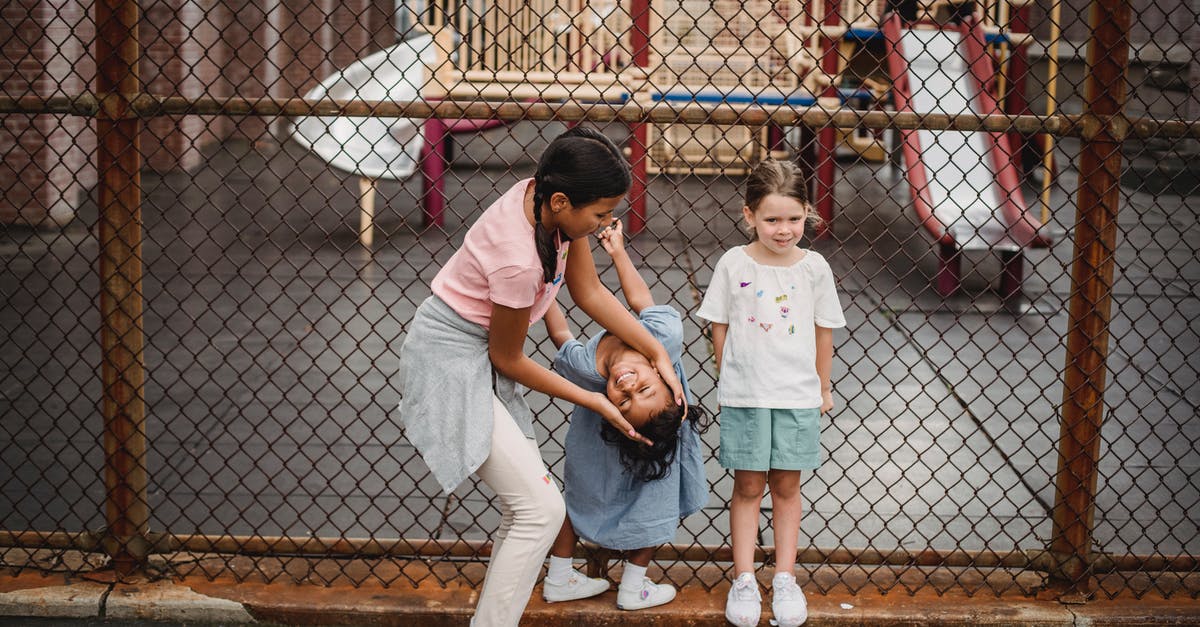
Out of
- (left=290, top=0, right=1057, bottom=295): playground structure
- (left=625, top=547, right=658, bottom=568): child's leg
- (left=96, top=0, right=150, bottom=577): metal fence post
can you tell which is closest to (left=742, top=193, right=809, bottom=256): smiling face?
(left=625, top=547, right=658, bottom=568): child's leg

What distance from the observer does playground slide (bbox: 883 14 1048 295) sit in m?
7.90

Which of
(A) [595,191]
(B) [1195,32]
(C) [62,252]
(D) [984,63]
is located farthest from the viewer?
(B) [1195,32]

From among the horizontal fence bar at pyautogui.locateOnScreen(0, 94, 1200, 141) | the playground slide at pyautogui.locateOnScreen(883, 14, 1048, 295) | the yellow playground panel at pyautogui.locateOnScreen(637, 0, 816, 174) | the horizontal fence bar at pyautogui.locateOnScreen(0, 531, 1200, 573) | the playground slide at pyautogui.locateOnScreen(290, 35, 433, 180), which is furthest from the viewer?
the yellow playground panel at pyautogui.locateOnScreen(637, 0, 816, 174)

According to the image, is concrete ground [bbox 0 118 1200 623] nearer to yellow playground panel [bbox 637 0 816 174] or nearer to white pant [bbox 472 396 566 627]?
white pant [bbox 472 396 566 627]

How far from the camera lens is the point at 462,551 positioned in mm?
3502

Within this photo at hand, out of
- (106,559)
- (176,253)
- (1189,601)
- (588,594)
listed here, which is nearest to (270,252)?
(176,253)

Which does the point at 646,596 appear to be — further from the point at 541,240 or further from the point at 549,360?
the point at 549,360

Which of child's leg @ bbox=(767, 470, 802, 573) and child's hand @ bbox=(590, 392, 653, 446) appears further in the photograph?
child's leg @ bbox=(767, 470, 802, 573)

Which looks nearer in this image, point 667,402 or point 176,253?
point 667,402

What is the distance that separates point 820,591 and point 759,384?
2.33 feet

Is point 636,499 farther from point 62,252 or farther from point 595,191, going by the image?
point 62,252

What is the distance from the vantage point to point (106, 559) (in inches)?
141

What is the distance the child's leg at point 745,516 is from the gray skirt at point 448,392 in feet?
2.57

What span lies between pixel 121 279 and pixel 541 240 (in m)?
1.29
